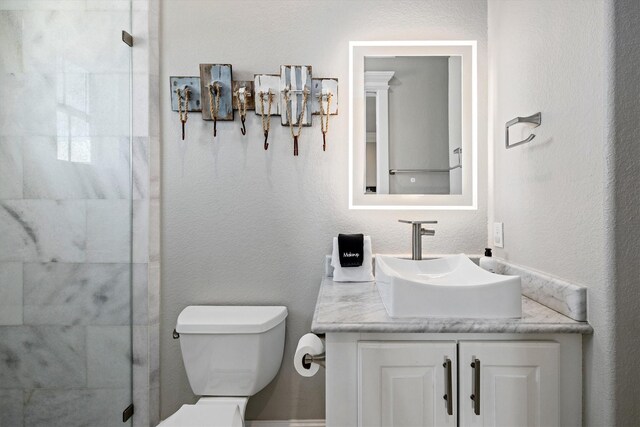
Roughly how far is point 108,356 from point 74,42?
1.30 meters

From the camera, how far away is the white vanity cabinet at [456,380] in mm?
1069

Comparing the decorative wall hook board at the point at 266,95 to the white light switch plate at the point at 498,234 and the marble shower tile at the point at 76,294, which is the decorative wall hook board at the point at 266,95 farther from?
the white light switch plate at the point at 498,234

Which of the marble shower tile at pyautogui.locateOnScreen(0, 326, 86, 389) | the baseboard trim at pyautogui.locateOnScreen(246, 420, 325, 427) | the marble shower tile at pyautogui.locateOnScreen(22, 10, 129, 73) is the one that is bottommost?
the baseboard trim at pyautogui.locateOnScreen(246, 420, 325, 427)

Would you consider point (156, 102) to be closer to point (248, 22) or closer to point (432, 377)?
point (248, 22)

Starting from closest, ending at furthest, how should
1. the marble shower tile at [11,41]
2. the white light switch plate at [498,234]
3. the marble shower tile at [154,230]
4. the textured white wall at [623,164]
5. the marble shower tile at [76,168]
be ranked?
the textured white wall at [623,164], the marble shower tile at [11,41], the marble shower tile at [76,168], the white light switch plate at [498,234], the marble shower tile at [154,230]

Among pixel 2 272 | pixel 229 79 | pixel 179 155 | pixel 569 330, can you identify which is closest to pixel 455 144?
pixel 569 330

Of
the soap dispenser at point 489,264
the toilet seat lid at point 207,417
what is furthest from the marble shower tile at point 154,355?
the soap dispenser at point 489,264

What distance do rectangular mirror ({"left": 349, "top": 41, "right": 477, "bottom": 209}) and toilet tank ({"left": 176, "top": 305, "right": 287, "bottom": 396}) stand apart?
0.74 m

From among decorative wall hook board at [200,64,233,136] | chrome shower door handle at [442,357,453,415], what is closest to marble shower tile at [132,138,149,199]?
decorative wall hook board at [200,64,233,136]

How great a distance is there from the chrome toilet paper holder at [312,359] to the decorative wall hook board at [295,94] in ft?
3.16

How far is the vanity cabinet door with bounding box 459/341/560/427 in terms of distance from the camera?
3.51 ft

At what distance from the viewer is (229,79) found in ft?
5.62

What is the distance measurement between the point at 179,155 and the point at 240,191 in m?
0.34

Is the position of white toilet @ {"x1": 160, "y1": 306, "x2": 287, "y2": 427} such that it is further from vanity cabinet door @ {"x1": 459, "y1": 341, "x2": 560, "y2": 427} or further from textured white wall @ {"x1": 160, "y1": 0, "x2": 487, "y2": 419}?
vanity cabinet door @ {"x1": 459, "y1": 341, "x2": 560, "y2": 427}
